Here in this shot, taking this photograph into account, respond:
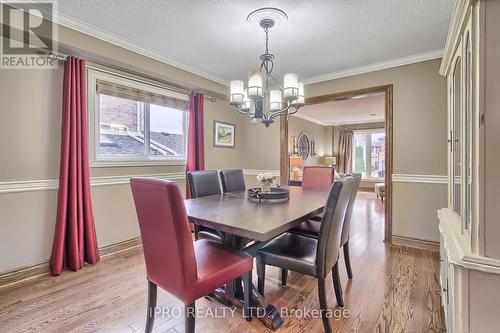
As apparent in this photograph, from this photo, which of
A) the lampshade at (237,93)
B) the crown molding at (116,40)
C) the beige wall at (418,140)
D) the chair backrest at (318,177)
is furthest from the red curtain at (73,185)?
the beige wall at (418,140)

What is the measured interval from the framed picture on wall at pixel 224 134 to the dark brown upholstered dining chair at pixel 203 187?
1468 mm

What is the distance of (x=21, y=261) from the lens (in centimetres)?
219

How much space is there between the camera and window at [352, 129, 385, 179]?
8.27m

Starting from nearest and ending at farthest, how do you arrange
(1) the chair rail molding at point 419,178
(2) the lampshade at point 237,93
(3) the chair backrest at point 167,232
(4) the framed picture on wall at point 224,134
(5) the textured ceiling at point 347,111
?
(3) the chair backrest at point 167,232, (2) the lampshade at point 237,93, (1) the chair rail molding at point 419,178, (4) the framed picture on wall at point 224,134, (5) the textured ceiling at point 347,111

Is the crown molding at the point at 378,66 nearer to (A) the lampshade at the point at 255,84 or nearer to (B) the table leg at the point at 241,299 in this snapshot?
Result: (A) the lampshade at the point at 255,84

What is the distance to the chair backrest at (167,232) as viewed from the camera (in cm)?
118

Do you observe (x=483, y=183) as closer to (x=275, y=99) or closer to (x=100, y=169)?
(x=275, y=99)

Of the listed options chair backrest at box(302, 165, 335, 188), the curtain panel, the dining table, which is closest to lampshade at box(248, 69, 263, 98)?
the dining table

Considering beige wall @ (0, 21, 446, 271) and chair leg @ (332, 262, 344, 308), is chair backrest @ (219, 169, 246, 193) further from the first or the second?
chair leg @ (332, 262, 344, 308)

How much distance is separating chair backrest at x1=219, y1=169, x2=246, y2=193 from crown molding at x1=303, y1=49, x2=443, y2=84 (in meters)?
1.98

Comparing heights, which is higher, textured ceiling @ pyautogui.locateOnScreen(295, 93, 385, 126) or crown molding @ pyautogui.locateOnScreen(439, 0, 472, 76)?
textured ceiling @ pyautogui.locateOnScreen(295, 93, 385, 126)

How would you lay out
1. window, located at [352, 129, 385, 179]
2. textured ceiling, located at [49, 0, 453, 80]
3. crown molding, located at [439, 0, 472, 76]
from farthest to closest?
window, located at [352, 129, 385, 179] < textured ceiling, located at [49, 0, 453, 80] < crown molding, located at [439, 0, 472, 76]

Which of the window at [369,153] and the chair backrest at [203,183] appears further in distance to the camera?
the window at [369,153]

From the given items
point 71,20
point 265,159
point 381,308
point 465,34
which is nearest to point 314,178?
point 265,159
